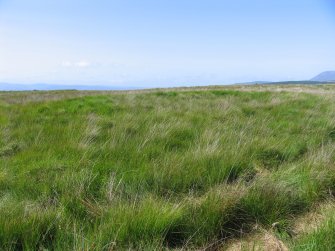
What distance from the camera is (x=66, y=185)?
2.88 meters

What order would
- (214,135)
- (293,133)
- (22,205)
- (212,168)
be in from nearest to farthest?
(22,205), (212,168), (214,135), (293,133)

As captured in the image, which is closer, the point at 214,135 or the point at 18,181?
the point at 18,181

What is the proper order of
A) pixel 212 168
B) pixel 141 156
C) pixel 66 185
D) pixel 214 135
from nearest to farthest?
1. pixel 66 185
2. pixel 212 168
3. pixel 141 156
4. pixel 214 135

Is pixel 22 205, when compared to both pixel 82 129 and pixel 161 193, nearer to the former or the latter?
pixel 161 193

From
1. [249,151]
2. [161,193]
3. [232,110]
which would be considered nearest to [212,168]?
[161,193]

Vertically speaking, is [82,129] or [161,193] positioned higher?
[82,129]

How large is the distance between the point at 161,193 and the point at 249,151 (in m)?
1.76

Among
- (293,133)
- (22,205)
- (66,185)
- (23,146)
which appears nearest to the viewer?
(22,205)

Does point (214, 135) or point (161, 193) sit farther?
point (214, 135)

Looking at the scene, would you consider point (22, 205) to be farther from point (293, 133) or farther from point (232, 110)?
point (232, 110)

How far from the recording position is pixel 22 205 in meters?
2.46

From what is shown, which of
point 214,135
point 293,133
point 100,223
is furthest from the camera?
point 293,133

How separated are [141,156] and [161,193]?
0.98m

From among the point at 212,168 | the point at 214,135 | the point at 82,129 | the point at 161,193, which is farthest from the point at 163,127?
the point at 161,193
